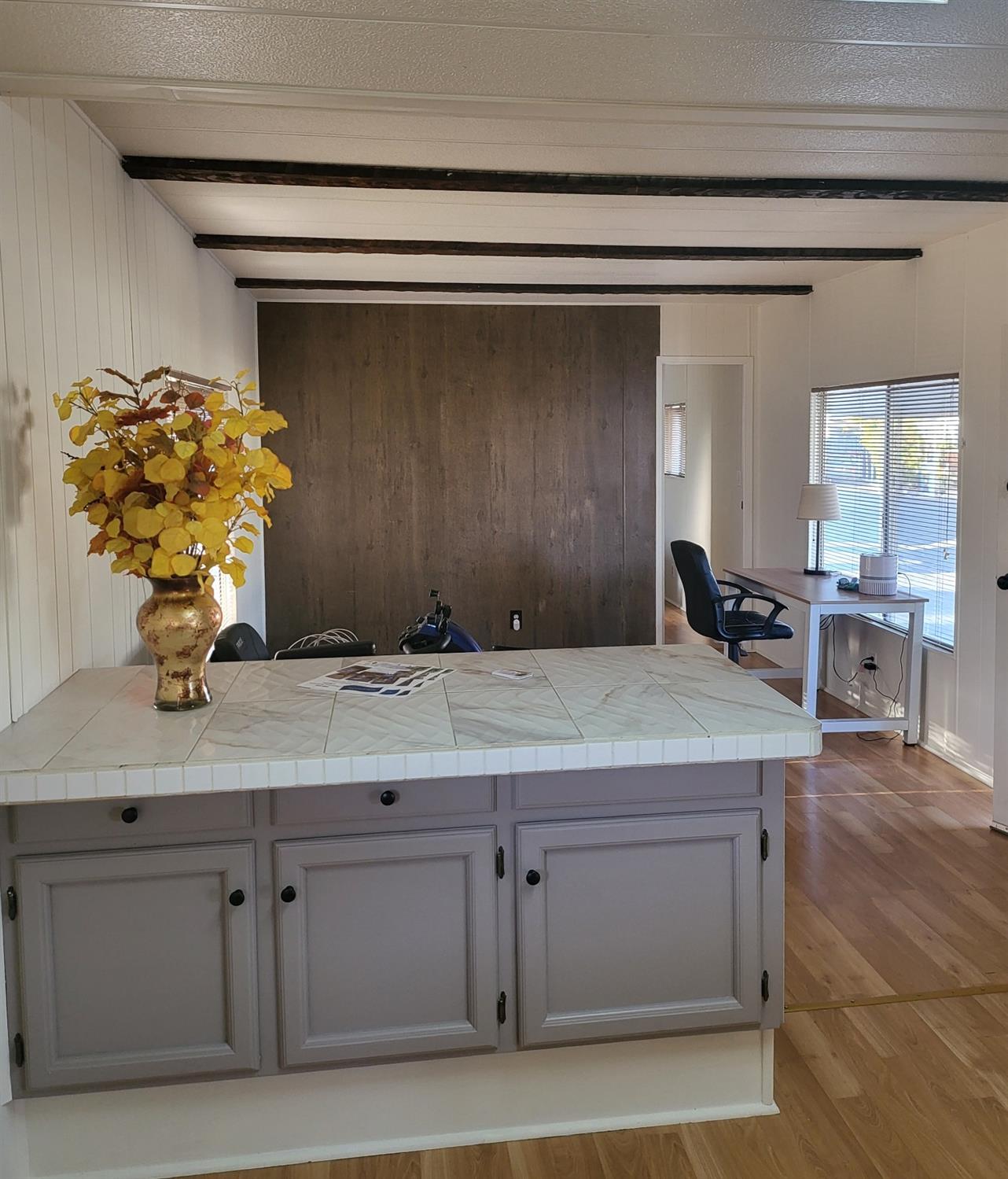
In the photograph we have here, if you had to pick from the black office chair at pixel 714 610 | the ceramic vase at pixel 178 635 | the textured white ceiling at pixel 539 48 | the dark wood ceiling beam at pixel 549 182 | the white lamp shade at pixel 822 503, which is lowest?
the black office chair at pixel 714 610

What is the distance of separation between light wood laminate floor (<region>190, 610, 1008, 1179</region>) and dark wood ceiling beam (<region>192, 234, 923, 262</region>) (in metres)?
2.65

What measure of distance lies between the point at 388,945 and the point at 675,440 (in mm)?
8486

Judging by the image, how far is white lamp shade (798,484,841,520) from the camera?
5785 millimetres

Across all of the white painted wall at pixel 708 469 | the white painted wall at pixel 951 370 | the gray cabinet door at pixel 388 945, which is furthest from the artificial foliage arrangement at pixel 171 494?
the white painted wall at pixel 708 469

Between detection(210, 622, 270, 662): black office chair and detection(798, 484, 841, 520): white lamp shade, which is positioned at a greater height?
detection(798, 484, 841, 520): white lamp shade

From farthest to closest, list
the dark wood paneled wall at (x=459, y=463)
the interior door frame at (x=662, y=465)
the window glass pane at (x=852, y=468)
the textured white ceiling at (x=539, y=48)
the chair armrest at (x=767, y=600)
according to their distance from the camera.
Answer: the interior door frame at (x=662, y=465) < the dark wood paneled wall at (x=459, y=463) < the window glass pane at (x=852, y=468) < the chair armrest at (x=767, y=600) < the textured white ceiling at (x=539, y=48)

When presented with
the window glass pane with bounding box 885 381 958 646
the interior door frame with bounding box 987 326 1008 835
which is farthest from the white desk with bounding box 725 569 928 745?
the interior door frame with bounding box 987 326 1008 835

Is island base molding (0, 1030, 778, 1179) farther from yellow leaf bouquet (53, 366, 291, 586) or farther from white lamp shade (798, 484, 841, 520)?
→ white lamp shade (798, 484, 841, 520)

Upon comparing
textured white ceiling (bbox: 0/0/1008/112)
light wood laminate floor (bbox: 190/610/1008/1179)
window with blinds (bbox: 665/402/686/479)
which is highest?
textured white ceiling (bbox: 0/0/1008/112)

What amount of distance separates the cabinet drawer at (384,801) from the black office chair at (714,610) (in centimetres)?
Answer: 376

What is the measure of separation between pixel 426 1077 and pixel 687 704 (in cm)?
99

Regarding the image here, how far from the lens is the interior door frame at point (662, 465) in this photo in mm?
7098

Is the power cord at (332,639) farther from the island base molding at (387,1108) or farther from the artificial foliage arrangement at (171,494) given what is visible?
the island base molding at (387,1108)

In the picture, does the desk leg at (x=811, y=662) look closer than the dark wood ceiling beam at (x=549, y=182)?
No
